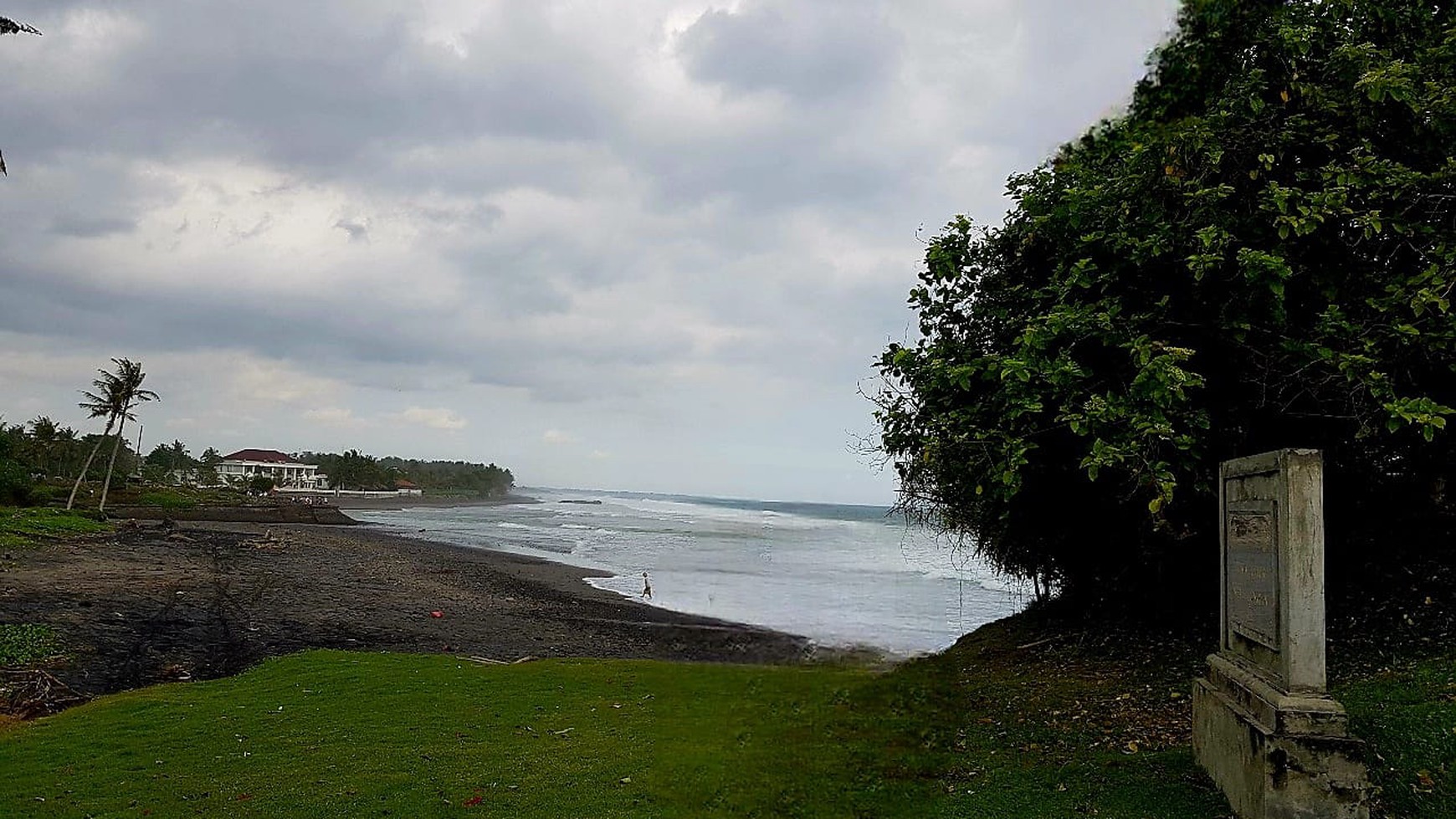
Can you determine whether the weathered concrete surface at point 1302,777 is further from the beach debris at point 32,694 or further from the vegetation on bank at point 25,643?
the vegetation on bank at point 25,643

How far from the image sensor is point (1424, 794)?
525 cm

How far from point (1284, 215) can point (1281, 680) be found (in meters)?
3.85

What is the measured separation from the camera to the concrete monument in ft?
16.6

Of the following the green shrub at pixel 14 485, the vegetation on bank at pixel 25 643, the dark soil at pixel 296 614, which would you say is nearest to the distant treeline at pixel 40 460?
the green shrub at pixel 14 485

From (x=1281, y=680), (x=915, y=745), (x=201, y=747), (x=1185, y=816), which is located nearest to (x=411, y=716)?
(x=201, y=747)

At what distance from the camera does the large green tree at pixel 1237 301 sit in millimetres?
7488

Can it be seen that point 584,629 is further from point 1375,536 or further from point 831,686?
point 1375,536

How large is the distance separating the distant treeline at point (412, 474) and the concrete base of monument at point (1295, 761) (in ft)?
395

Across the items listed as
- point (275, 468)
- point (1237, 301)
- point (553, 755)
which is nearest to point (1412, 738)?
point (1237, 301)

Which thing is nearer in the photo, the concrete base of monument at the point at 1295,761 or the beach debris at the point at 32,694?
the concrete base of monument at the point at 1295,761

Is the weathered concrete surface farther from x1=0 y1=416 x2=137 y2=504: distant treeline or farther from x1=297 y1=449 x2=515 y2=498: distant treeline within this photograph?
x1=297 y1=449 x2=515 y2=498: distant treeline

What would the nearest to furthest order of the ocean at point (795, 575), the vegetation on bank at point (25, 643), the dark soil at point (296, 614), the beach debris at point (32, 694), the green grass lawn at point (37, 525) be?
the beach debris at point (32, 694), the vegetation on bank at point (25, 643), the dark soil at point (296, 614), the ocean at point (795, 575), the green grass lawn at point (37, 525)

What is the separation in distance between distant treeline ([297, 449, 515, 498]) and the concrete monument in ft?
394

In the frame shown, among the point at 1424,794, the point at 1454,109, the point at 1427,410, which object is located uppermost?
the point at 1454,109
